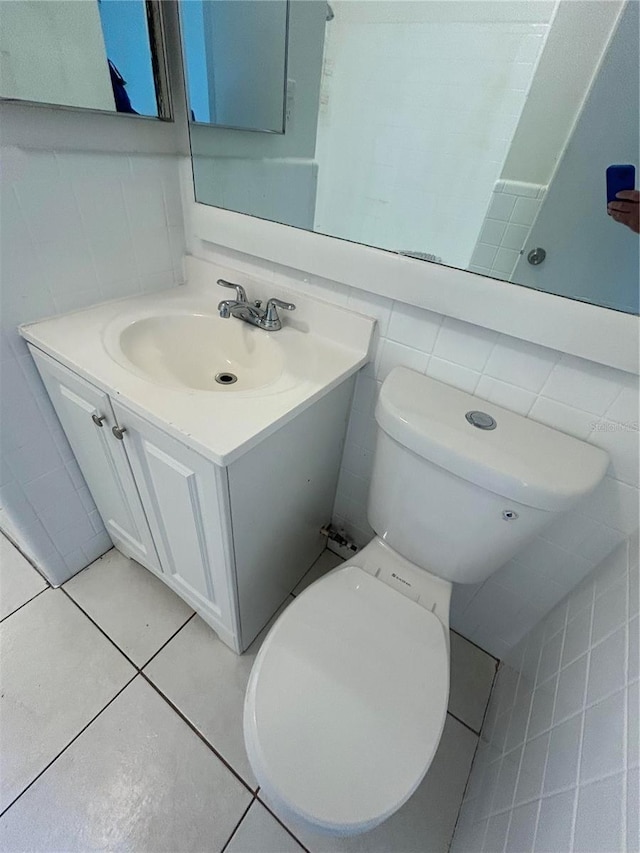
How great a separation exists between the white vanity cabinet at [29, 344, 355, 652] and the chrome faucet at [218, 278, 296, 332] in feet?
0.79

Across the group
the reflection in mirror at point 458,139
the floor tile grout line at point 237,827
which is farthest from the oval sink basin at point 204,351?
the floor tile grout line at point 237,827

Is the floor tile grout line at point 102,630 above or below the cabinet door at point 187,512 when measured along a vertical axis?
below

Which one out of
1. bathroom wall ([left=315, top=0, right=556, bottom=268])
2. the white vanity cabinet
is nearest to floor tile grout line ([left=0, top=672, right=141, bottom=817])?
the white vanity cabinet

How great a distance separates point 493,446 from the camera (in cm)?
66

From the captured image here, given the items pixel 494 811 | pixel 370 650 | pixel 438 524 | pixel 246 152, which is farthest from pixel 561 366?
pixel 246 152

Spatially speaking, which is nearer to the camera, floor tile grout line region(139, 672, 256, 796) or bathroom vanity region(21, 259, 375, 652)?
bathroom vanity region(21, 259, 375, 652)

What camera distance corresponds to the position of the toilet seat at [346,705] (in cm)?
57

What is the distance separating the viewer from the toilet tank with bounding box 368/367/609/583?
0.62m

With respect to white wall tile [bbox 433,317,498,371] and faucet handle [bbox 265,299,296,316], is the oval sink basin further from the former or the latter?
white wall tile [bbox 433,317,498,371]

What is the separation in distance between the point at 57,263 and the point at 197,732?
1.17 meters

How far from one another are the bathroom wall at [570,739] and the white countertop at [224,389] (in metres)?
0.63

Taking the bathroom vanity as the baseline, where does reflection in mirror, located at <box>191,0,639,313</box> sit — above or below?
above

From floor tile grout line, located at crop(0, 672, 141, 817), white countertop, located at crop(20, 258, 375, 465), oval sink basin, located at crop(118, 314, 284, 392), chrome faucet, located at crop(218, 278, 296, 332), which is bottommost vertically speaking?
floor tile grout line, located at crop(0, 672, 141, 817)

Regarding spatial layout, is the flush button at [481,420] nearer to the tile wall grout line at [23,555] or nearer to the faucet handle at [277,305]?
the faucet handle at [277,305]
